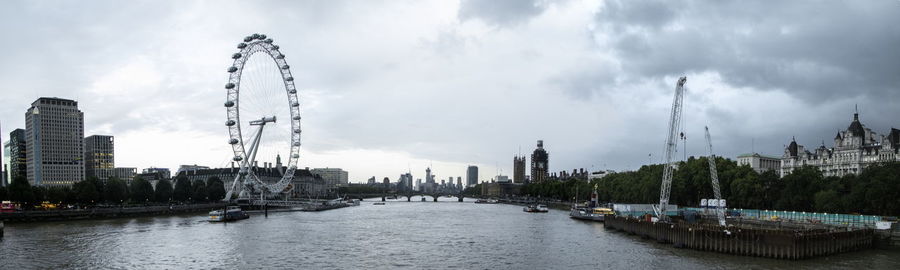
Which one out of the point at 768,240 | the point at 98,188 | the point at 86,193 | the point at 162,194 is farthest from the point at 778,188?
the point at 162,194

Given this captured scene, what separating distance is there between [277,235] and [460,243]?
27.6 meters

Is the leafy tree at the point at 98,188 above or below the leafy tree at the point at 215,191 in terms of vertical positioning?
above

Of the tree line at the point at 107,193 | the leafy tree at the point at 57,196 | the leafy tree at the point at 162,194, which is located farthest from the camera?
the leafy tree at the point at 162,194

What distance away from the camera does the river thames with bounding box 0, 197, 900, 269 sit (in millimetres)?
60406

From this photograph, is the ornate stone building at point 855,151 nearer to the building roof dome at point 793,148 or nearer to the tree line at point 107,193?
the building roof dome at point 793,148

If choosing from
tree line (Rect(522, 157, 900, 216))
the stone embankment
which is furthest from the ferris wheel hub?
tree line (Rect(522, 157, 900, 216))

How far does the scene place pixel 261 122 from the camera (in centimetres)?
16412

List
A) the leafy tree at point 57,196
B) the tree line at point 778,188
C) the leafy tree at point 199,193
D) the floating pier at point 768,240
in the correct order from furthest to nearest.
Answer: the leafy tree at point 199,193
the leafy tree at point 57,196
the tree line at point 778,188
the floating pier at point 768,240

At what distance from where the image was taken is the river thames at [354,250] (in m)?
60.4

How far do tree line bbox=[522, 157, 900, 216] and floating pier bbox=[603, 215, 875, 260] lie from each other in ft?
62.9

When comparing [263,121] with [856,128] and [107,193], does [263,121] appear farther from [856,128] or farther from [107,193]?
[856,128]

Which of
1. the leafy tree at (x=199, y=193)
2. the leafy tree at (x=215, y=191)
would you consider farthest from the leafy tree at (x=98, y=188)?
the leafy tree at (x=215, y=191)

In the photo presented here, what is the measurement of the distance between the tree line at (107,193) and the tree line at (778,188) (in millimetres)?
114679

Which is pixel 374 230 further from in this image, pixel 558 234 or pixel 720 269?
pixel 720 269
